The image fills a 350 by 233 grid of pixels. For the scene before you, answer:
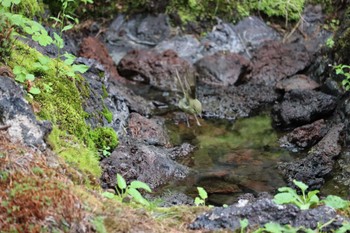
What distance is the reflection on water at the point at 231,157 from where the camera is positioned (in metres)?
6.08

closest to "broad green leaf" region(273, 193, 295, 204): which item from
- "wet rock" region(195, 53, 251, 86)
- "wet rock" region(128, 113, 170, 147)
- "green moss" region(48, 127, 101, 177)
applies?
"green moss" region(48, 127, 101, 177)

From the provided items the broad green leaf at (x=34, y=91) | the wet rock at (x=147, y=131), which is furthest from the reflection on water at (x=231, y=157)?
A: the broad green leaf at (x=34, y=91)

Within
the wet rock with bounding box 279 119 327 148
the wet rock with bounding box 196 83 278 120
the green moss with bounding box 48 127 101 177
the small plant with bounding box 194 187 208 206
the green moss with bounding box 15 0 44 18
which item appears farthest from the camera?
the wet rock with bounding box 196 83 278 120

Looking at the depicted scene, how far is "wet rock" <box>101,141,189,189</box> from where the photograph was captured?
5.34m

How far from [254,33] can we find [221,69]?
1848 millimetres

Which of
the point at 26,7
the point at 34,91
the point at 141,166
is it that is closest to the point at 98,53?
the point at 26,7

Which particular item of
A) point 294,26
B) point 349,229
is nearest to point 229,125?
point 294,26

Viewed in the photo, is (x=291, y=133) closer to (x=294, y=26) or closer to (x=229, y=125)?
(x=229, y=125)

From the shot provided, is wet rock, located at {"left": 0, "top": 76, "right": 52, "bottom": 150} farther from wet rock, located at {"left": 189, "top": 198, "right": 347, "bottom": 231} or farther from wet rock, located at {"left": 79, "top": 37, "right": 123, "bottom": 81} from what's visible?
wet rock, located at {"left": 79, "top": 37, "right": 123, "bottom": 81}

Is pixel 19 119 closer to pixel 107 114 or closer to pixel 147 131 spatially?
pixel 107 114

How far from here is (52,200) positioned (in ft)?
9.70

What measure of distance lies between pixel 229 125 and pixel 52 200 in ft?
19.6

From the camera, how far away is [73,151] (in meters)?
4.32

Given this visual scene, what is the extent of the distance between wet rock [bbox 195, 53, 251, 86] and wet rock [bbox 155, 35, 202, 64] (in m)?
0.36
